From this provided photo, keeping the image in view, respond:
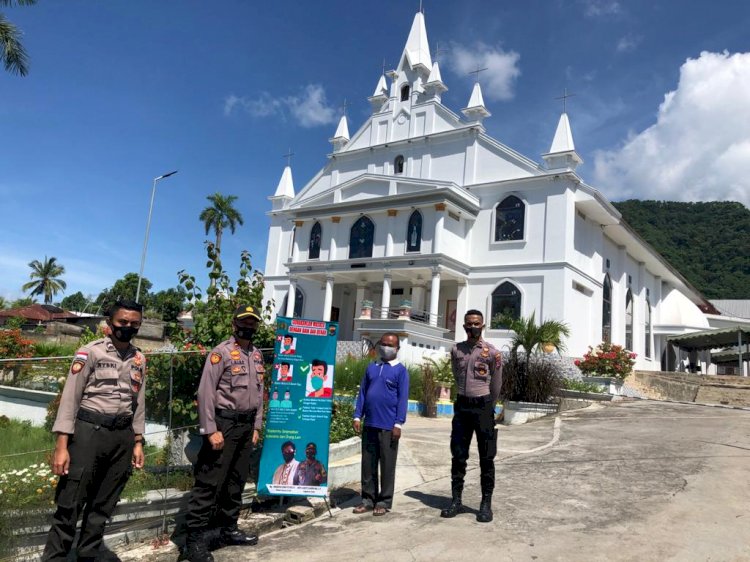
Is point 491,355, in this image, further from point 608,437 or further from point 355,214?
point 355,214

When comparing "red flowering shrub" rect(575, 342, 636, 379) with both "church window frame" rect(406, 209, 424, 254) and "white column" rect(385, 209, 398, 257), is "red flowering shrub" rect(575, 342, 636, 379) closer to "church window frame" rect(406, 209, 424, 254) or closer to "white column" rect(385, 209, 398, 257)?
"church window frame" rect(406, 209, 424, 254)

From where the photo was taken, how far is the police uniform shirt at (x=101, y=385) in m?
3.86

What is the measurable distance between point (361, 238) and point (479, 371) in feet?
73.1

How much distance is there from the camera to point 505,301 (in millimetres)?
25312

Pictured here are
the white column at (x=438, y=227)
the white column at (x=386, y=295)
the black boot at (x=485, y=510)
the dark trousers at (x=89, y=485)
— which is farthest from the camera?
the white column at (x=438, y=227)

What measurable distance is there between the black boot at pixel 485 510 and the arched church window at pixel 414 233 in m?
20.3

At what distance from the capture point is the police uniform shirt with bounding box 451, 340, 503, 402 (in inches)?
219

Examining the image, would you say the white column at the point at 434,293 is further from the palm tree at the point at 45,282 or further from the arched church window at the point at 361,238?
the palm tree at the point at 45,282

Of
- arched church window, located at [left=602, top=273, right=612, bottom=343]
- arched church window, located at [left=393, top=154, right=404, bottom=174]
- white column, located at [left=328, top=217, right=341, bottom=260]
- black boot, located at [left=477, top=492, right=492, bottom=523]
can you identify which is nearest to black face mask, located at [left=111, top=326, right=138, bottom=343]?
black boot, located at [left=477, top=492, right=492, bottom=523]

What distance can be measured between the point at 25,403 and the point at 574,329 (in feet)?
72.3

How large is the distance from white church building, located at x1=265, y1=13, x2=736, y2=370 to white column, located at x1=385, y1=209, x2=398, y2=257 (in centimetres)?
5

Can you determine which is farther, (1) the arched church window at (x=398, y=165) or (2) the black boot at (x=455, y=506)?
(1) the arched church window at (x=398, y=165)

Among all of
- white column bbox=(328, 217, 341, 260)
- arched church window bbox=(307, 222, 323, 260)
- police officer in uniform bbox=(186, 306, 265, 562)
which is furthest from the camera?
arched church window bbox=(307, 222, 323, 260)

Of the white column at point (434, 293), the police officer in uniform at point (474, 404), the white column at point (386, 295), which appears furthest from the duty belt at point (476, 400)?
the white column at point (386, 295)
